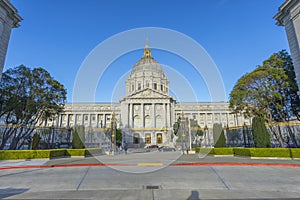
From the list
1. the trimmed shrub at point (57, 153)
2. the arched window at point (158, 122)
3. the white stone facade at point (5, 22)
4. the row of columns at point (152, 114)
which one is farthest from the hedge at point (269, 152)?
the arched window at point (158, 122)

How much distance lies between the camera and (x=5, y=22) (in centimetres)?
1563

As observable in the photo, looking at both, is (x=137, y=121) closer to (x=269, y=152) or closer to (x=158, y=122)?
(x=158, y=122)

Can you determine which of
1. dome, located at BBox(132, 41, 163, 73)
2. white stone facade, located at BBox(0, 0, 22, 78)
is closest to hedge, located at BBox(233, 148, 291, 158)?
white stone facade, located at BBox(0, 0, 22, 78)

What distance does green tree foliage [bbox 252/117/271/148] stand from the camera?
1686 cm

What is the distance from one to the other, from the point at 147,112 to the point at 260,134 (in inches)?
1874

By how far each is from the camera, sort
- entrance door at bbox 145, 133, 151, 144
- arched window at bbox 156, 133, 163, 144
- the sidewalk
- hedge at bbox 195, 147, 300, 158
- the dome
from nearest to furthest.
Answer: the sidewalk < hedge at bbox 195, 147, 300, 158 < arched window at bbox 156, 133, 163, 144 < entrance door at bbox 145, 133, 151, 144 < the dome

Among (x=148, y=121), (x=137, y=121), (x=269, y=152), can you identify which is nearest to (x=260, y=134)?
(x=269, y=152)

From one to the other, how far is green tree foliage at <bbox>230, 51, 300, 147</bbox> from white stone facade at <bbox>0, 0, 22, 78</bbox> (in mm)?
26598

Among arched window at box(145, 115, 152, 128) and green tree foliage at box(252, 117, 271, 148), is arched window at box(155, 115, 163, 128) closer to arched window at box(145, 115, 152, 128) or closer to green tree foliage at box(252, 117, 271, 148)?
arched window at box(145, 115, 152, 128)

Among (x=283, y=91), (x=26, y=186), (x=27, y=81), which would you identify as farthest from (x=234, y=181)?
(x=27, y=81)

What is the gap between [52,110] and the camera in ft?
83.3

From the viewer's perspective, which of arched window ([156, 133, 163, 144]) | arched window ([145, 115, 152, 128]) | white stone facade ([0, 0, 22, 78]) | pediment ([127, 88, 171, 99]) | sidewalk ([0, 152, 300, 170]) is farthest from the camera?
pediment ([127, 88, 171, 99])

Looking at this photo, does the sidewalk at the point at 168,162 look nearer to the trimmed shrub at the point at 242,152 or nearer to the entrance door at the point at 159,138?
the trimmed shrub at the point at 242,152

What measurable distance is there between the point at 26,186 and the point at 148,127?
55.0 m
